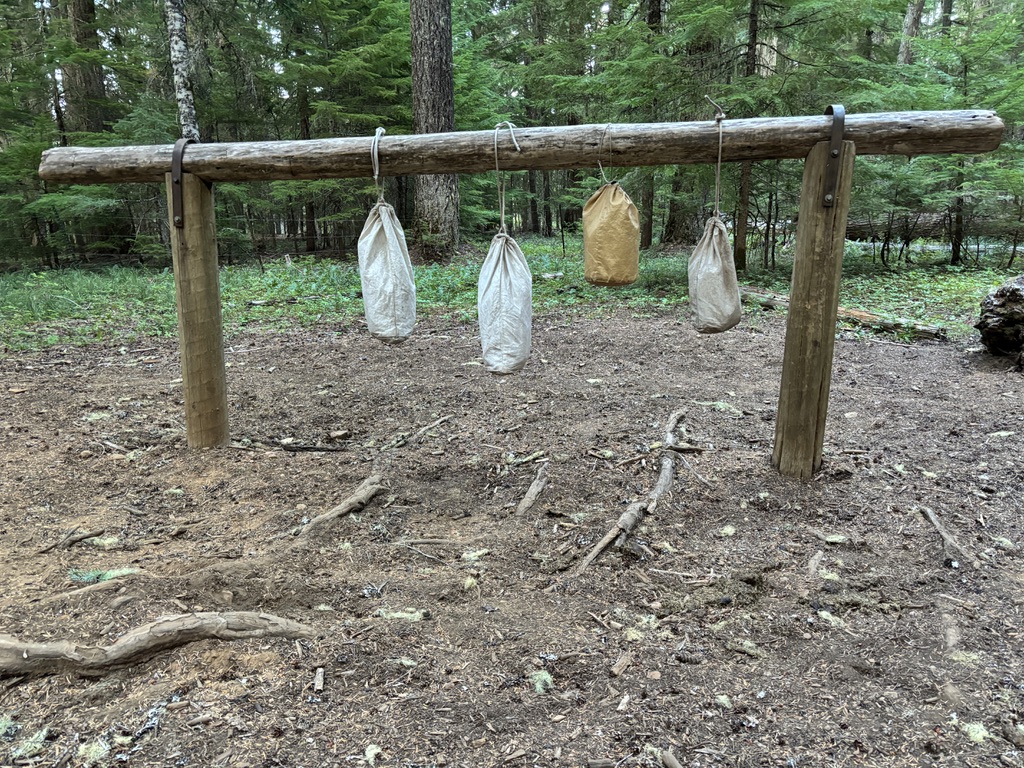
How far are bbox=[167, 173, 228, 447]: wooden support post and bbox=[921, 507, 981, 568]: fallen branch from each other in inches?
158

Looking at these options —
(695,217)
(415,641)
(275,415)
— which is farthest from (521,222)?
(415,641)

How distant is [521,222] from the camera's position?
2828 centimetres

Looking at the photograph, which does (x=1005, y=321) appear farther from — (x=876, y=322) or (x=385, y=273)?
(x=385, y=273)

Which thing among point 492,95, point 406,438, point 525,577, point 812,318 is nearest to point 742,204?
point 812,318

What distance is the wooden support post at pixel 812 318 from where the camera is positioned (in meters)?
3.16

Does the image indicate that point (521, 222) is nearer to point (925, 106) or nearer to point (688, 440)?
point (925, 106)

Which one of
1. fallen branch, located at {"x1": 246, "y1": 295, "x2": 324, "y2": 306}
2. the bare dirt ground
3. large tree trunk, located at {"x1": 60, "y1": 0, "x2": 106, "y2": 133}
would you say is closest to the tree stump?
the bare dirt ground

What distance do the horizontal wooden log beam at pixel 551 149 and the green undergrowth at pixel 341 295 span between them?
4143 mm

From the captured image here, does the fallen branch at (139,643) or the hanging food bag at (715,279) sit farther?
the hanging food bag at (715,279)

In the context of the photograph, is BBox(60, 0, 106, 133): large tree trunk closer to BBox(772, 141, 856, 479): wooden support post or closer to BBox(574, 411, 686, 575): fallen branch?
BBox(574, 411, 686, 575): fallen branch

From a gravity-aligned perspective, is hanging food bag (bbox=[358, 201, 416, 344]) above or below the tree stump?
above

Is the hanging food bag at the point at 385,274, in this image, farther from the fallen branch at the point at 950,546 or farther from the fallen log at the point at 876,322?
the fallen log at the point at 876,322

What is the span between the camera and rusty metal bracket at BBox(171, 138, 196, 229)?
3.49m

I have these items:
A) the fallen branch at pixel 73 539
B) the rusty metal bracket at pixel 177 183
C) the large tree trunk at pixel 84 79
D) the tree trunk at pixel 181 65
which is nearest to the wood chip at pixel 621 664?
the fallen branch at pixel 73 539
